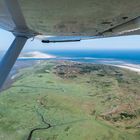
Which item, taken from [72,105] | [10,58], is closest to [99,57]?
[72,105]

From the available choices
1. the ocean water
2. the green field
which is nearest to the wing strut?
the green field

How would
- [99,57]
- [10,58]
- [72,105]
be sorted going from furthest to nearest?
[99,57], [72,105], [10,58]

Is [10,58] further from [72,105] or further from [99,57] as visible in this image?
[99,57]

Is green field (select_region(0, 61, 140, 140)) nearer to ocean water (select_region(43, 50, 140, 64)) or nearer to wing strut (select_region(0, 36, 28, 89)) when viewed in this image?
ocean water (select_region(43, 50, 140, 64))

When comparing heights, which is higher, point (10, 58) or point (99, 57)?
point (99, 57)

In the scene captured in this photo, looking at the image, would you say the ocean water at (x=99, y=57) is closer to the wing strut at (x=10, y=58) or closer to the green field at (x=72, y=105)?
the green field at (x=72, y=105)
